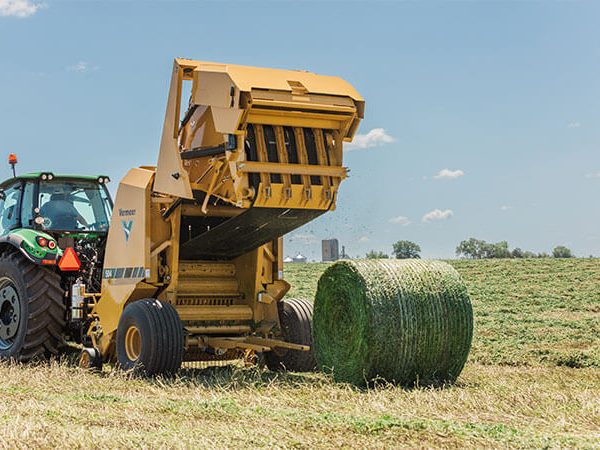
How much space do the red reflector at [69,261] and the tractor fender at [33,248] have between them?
0.26 feet

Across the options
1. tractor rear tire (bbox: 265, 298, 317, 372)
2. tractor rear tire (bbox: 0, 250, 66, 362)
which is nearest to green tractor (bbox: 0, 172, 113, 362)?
tractor rear tire (bbox: 0, 250, 66, 362)

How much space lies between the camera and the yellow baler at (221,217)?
25.0 feet

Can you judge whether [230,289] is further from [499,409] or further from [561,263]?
[561,263]

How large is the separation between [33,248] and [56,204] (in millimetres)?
971

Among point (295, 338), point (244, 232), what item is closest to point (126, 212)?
point (244, 232)

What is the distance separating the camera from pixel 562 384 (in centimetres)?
755

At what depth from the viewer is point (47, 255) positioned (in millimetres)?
9469

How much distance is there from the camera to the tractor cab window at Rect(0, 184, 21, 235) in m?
10.3

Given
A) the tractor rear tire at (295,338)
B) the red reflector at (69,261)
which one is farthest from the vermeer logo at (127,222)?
the tractor rear tire at (295,338)

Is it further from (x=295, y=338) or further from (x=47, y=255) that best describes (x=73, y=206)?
(x=295, y=338)

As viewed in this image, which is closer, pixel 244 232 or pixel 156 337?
pixel 156 337

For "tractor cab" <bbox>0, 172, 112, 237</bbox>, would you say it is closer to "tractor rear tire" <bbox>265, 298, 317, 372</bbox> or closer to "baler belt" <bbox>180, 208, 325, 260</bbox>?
"baler belt" <bbox>180, 208, 325, 260</bbox>

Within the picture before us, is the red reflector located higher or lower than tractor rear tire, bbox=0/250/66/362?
higher

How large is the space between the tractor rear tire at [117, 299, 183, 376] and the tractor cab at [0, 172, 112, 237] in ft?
7.33
